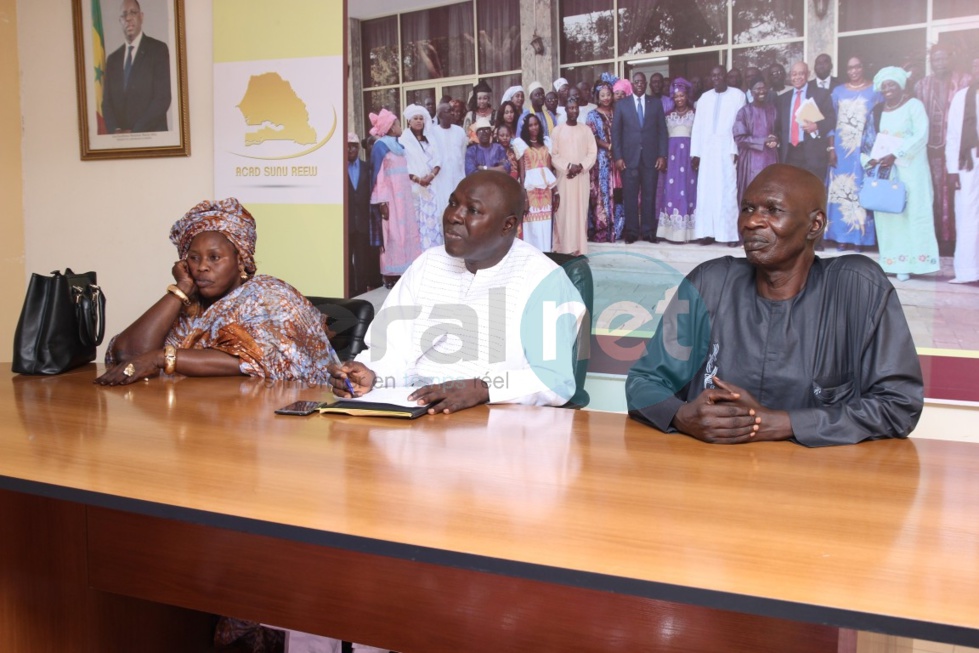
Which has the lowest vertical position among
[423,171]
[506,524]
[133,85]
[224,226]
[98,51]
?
[506,524]

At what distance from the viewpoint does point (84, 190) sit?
5.13 metres

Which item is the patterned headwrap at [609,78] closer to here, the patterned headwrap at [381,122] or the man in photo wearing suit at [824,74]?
the man in photo wearing suit at [824,74]

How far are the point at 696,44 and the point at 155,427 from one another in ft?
8.71

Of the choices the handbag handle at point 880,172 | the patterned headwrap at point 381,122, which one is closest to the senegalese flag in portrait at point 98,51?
the patterned headwrap at point 381,122

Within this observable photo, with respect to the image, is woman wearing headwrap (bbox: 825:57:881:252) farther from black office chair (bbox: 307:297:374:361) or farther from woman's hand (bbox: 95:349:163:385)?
woman's hand (bbox: 95:349:163:385)

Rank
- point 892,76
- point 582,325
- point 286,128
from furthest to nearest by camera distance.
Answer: point 286,128 → point 892,76 → point 582,325

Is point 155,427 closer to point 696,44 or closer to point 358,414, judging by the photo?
point 358,414

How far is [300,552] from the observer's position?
1878 millimetres

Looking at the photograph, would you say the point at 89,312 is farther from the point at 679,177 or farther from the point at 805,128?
the point at 805,128

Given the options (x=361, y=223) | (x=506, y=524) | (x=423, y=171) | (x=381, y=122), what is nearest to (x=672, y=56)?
(x=423, y=171)

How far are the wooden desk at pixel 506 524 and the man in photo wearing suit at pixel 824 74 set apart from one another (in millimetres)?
1857

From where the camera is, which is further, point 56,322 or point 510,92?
point 510,92

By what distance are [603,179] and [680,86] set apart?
517 millimetres

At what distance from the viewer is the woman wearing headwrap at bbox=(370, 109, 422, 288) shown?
4.23 m
